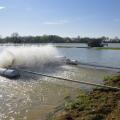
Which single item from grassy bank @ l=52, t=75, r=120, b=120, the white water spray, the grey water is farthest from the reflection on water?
the white water spray

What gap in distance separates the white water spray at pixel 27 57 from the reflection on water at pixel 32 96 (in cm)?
999

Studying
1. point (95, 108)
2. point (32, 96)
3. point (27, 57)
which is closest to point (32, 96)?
point (32, 96)

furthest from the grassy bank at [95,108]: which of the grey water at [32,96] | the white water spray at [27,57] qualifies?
the white water spray at [27,57]

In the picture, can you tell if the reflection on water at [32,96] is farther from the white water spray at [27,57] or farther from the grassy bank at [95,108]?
the white water spray at [27,57]

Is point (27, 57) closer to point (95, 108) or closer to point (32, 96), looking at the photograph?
point (32, 96)

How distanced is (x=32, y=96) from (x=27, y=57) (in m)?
22.2

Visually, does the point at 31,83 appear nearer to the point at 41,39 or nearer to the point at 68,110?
the point at 68,110

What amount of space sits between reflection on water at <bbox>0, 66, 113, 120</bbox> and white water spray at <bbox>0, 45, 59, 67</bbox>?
999 cm

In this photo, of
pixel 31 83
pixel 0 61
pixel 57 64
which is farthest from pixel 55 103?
pixel 57 64

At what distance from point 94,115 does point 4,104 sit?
658 cm

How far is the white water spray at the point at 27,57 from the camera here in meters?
35.6

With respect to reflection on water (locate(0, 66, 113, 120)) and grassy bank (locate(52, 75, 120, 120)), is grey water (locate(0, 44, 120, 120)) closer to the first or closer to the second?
reflection on water (locate(0, 66, 113, 120))

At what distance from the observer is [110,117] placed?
11062 millimetres

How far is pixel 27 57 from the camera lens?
39750 millimetres
